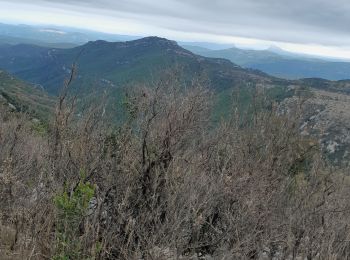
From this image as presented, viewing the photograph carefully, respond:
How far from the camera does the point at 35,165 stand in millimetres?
8281

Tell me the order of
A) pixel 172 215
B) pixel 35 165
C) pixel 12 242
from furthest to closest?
1. pixel 35 165
2. pixel 172 215
3. pixel 12 242

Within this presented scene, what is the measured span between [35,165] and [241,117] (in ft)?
17.2

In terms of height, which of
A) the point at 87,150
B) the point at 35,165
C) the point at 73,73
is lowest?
the point at 35,165

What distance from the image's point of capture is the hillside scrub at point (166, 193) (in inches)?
195

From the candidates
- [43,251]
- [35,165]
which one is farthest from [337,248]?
[35,165]

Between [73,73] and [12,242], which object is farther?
[73,73]

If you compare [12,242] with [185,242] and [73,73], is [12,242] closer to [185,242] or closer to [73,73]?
[185,242]

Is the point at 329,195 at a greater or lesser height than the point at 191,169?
lesser

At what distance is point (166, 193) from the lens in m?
6.14

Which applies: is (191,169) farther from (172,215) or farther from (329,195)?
(329,195)

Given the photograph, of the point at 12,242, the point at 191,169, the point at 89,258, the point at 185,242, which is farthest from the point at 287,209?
the point at 12,242

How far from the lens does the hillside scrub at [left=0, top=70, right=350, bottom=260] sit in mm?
4941

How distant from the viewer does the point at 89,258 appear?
4.50 m

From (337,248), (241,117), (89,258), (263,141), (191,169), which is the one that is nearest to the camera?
(89,258)
